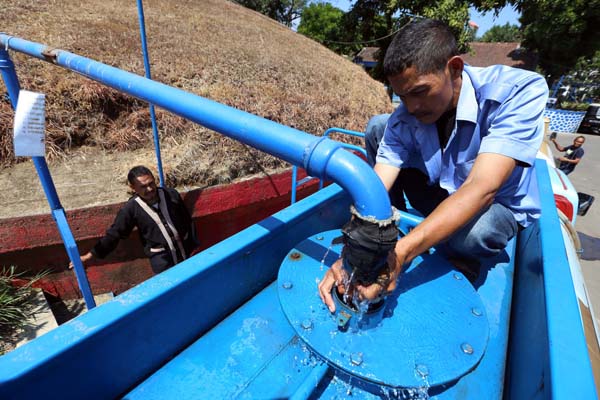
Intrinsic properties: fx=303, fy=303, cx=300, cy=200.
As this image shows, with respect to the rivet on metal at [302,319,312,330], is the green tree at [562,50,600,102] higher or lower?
higher

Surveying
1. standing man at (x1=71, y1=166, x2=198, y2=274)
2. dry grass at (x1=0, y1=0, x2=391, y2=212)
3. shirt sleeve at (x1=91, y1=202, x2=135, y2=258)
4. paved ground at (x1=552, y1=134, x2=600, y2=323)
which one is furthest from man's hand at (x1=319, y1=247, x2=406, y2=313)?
paved ground at (x1=552, y1=134, x2=600, y2=323)

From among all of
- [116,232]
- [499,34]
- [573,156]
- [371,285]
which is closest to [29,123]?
[116,232]

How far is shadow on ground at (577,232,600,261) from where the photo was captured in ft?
14.0

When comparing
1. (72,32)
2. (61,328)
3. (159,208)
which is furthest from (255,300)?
(72,32)

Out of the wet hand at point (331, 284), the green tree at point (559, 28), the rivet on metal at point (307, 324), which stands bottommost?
the rivet on metal at point (307, 324)

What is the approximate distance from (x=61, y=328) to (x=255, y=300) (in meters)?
0.72

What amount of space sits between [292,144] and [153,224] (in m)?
1.69

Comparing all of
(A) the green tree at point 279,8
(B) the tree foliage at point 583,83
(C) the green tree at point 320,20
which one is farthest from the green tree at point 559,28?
(A) the green tree at point 279,8

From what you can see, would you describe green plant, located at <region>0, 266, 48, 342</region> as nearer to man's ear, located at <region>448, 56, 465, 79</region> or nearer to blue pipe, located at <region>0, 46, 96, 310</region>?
blue pipe, located at <region>0, 46, 96, 310</region>

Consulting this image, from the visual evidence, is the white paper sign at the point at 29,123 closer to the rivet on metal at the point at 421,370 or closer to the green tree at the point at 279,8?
the rivet on metal at the point at 421,370

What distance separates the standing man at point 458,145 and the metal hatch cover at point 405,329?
0.12 m

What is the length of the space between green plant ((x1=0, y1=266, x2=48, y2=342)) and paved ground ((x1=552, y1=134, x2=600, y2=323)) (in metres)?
5.06

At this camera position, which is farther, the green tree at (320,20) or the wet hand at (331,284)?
the green tree at (320,20)

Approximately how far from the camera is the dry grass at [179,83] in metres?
2.95
